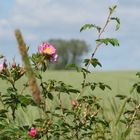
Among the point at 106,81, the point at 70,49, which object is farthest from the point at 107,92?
the point at 70,49

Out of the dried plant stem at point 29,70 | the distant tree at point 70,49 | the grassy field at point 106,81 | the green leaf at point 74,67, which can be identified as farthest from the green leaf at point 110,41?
the distant tree at point 70,49

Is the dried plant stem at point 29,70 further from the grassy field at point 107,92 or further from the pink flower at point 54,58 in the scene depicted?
the pink flower at point 54,58

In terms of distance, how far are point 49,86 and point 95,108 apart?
334 mm

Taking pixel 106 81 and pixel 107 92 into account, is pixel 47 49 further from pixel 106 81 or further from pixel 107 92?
pixel 106 81

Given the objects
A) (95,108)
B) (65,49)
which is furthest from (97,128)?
(65,49)

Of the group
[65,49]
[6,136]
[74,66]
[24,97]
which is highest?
[65,49]

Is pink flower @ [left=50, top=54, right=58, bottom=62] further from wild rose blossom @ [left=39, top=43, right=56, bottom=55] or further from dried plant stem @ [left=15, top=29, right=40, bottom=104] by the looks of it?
dried plant stem @ [left=15, top=29, right=40, bottom=104]

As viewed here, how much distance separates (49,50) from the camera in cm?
232

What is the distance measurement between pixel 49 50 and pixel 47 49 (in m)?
0.02

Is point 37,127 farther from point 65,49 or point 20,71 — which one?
point 65,49

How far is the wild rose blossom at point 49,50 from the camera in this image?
2313 mm

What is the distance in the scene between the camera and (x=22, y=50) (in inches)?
35.4

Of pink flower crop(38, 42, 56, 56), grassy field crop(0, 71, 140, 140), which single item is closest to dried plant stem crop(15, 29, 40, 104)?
grassy field crop(0, 71, 140, 140)

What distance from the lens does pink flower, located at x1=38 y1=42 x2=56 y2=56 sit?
2.31 m
